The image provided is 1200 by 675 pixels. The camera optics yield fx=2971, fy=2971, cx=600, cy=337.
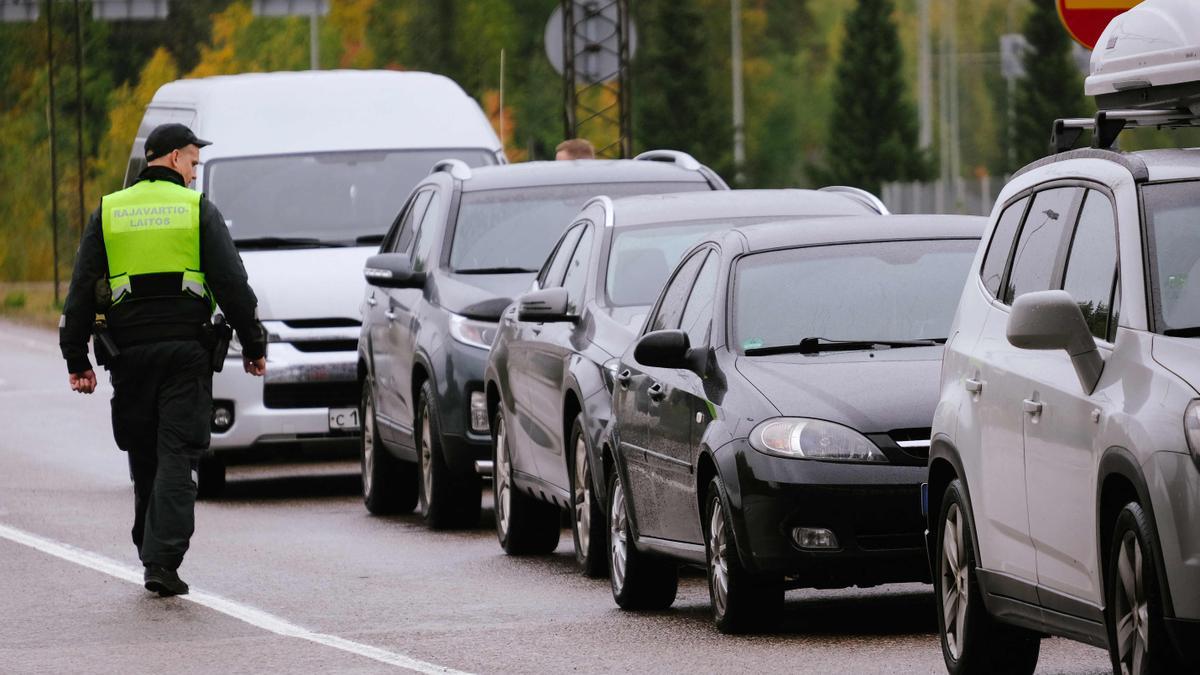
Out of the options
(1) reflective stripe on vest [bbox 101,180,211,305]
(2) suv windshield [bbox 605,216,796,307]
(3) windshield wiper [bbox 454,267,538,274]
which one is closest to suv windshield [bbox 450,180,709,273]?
(3) windshield wiper [bbox 454,267,538,274]

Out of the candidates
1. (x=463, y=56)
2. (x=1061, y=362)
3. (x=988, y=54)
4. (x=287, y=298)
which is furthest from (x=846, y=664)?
(x=988, y=54)

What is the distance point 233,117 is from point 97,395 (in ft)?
27.9

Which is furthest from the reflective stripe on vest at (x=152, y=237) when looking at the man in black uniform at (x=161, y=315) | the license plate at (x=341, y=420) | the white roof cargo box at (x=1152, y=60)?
the license plate at (x=341, y=420)

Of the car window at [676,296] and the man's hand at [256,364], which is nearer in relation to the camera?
the car window at [676,296]

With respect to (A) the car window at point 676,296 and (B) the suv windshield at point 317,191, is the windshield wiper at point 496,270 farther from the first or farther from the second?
(A) the car window at point 676,296

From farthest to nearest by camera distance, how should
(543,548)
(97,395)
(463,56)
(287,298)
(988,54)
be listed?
1. (988,54)
2. (463,56)
3. (97,395)
4. (287,298)
5. (543,548)

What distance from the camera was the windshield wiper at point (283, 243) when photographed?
61.6ft

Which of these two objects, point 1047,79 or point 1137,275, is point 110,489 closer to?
point 1137,275

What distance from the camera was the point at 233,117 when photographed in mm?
19750

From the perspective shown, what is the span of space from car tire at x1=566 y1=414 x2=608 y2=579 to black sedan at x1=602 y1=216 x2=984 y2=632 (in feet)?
1.64

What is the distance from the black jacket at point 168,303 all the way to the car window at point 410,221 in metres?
4.49

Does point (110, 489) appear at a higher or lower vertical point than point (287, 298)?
lower

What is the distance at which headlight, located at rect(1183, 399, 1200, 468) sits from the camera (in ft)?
22.2

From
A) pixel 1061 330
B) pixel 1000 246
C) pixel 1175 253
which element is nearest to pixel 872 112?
pixel 1000 246
